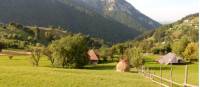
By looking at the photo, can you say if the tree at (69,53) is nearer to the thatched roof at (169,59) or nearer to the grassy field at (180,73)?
the grassy field at (180,73)

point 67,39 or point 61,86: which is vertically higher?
point 67,39

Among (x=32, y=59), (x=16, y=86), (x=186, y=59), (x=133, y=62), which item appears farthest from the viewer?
(x=186, y=59)

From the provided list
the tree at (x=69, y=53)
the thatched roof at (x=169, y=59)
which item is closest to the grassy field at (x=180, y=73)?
the tree at (x=69, y=53)

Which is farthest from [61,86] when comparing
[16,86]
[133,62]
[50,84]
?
[133,62]

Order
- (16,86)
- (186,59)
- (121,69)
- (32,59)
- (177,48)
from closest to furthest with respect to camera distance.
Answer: (16,86), (121,69), (32,59), (186,59), (177,48)

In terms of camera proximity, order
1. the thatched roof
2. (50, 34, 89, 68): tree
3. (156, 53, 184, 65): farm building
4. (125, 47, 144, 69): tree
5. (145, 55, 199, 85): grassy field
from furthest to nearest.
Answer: the thatched roof < (156, 53, 184, 65): farm building < (50, 34, 89, 68): tree < (125, 47, 144, 69): tree < (145, 55, 199, 85): grassy field

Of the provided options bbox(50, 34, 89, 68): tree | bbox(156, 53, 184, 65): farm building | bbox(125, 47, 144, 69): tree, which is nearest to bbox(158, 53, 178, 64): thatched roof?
bbox(156, 53, 184, 65): farm building

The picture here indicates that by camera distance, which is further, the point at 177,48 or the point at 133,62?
the point at 177,48

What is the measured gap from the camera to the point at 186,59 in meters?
154

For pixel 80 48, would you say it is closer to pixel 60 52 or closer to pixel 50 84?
pixel 60 52

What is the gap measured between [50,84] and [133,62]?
7439 centimetres

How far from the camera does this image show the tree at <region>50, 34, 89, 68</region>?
112125 millimetres

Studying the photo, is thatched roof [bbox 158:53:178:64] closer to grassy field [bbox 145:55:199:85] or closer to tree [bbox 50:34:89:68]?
grassy field [bbox 145:55:199:85]

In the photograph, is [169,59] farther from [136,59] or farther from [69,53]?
[69,53]
